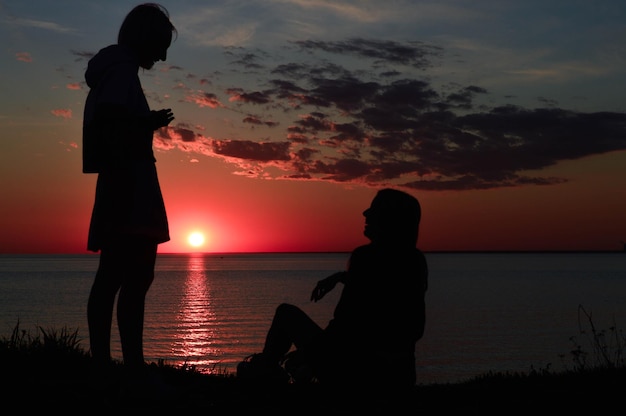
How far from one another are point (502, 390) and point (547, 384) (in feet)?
2.92

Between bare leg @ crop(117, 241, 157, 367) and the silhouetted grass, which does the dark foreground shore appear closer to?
the silhouetted grass

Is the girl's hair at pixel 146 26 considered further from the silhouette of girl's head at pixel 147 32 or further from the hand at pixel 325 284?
the hand at pixel 325 284

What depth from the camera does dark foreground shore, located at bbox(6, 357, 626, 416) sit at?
4.59 meters

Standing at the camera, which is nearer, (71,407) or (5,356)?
(71,407)

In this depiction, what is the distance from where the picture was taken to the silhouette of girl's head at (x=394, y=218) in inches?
169

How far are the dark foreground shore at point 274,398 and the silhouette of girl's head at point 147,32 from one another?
2445mm

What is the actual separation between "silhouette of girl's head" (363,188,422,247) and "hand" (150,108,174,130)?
61.7 inches

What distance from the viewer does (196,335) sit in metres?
33.3

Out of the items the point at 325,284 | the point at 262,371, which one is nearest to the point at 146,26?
the point at 325,284

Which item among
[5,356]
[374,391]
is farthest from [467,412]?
[5,356]

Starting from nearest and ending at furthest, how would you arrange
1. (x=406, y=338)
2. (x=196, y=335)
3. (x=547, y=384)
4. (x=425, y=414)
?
(x=406, y=338) → (x=425, y=414) → (x=547, y=384) → (x=196, y=335)

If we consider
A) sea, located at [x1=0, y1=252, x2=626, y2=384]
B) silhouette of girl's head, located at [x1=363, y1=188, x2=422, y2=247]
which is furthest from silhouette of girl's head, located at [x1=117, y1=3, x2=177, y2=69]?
sea, located at [x1=0, y1=252, x2=626, y2=384]

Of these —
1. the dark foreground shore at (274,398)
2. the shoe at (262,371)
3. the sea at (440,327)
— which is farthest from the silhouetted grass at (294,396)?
the sea at (440,327)

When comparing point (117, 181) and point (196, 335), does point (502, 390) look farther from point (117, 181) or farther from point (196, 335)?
point (196, 335)
